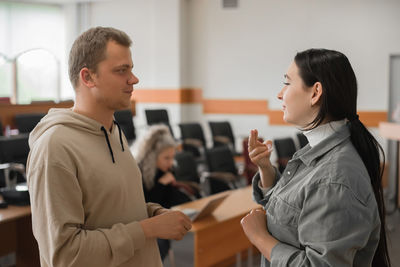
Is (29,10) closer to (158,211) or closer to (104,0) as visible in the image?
(104,0)

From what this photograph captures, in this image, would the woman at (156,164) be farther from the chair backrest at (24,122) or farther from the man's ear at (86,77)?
the chair backrest at (24,122)

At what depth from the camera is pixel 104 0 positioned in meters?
10.8

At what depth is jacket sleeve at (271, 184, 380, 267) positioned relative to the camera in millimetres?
1275

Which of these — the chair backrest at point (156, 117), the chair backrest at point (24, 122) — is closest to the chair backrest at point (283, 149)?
the chair backrest at point (156, 117)

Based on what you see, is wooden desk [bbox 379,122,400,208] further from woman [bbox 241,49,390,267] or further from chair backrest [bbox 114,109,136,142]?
woman [bbox 241,49,390,267]

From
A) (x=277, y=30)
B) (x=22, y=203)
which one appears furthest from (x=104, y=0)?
(x=22, y=203)

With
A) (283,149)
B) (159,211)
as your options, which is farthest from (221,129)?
(159,211)

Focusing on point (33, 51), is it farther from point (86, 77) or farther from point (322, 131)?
point (322, 131)

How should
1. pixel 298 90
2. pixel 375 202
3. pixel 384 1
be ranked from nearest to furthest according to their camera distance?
pixel 375 202, pixel 298 90, pixel 384 1

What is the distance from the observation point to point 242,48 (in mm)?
9328

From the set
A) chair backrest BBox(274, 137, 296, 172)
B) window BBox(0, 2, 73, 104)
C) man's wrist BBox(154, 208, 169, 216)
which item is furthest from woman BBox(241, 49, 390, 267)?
window BBox(0, 2, 73, 104)

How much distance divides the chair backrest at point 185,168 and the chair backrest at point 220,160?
36cm

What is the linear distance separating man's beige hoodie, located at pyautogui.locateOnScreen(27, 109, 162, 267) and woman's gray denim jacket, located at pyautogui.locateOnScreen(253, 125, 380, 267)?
0.44m

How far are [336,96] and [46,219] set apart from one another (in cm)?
88
